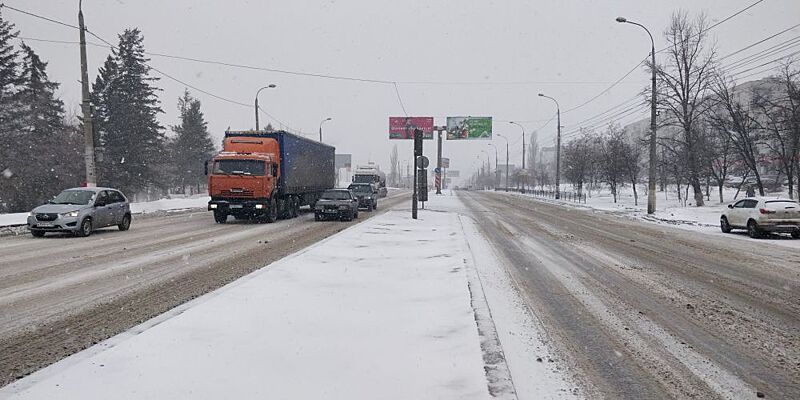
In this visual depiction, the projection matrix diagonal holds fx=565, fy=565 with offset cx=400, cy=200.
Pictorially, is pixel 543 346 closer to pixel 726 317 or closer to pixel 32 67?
pixel 726 317

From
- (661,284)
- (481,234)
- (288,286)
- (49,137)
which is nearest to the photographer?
(288,286)

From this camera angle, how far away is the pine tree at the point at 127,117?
178 feet

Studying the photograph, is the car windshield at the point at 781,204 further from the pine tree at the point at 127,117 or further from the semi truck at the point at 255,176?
the pine tree at the point at 127,117

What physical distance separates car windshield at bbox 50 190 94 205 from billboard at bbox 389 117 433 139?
44274 mm

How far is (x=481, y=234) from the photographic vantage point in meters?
18.8

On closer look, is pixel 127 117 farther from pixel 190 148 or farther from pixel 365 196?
pixel 365 196

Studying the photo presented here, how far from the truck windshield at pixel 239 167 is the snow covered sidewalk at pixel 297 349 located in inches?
552

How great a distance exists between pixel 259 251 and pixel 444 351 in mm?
9112

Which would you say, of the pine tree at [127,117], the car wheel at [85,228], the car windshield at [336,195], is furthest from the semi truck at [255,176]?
the pine tree at [127,117]

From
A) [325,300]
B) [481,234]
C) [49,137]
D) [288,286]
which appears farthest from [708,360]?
[49,137]

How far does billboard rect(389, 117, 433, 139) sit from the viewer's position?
202 ft

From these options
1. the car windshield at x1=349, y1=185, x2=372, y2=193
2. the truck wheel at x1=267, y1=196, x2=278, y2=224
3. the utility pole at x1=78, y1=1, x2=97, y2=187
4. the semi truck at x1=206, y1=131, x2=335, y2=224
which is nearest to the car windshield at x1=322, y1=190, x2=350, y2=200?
the semi truck at x1=206, y1=131, x2=335, y2=224

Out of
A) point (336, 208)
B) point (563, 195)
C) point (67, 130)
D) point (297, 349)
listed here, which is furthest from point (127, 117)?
point (297, 349)

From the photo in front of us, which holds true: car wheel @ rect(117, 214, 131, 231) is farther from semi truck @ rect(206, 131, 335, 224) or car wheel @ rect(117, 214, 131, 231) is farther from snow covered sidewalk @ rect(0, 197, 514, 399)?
snow covered sidewalk @ rect(0, 197, 514, 399)
